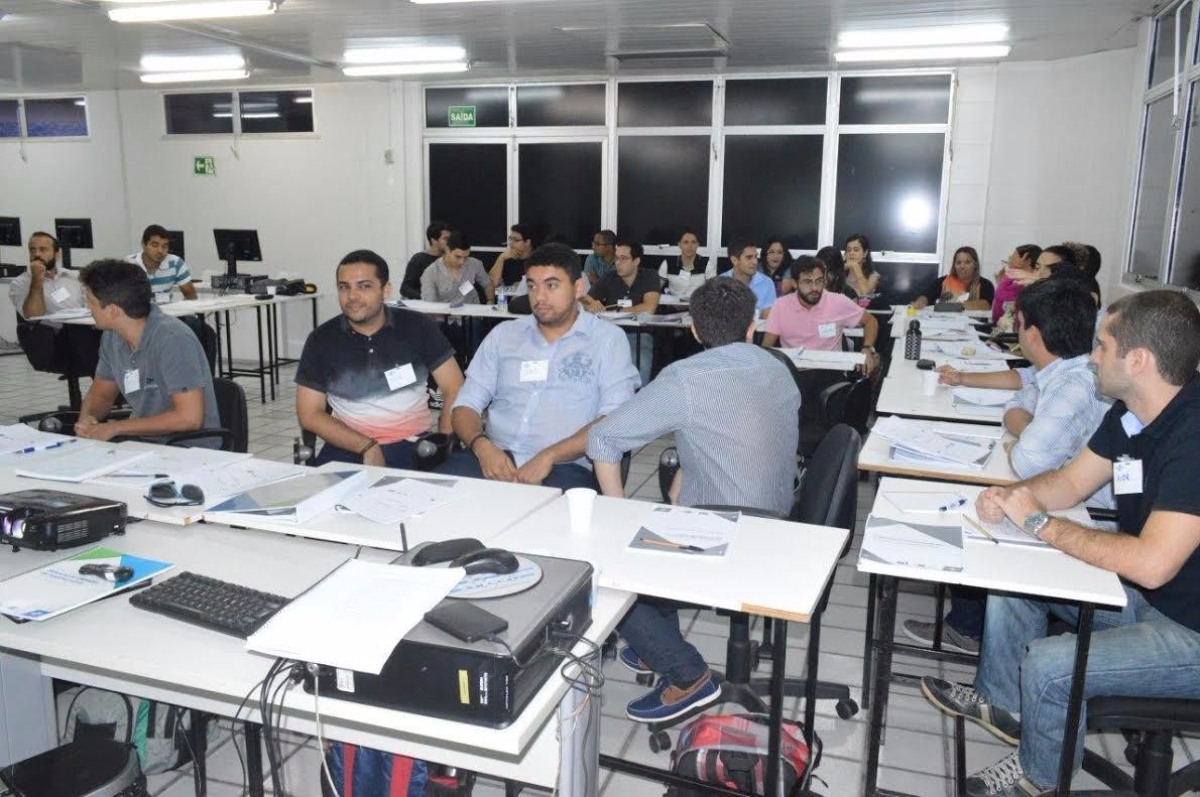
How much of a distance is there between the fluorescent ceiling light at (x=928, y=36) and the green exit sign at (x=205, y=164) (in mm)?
6667

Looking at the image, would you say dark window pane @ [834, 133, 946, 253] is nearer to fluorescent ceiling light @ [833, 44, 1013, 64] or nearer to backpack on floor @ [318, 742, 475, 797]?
fluorescent ceiling light @ [833, 44, 1013, 64]

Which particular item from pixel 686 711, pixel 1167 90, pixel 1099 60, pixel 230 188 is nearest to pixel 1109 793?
pixel 686 711

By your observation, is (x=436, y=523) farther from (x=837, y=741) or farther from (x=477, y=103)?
(x=477, y=103)

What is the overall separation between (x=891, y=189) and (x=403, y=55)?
459 cm

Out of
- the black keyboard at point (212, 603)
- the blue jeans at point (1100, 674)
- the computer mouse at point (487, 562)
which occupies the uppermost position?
the computer mouse at point (487, 562)

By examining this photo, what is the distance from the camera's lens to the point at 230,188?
9992mm

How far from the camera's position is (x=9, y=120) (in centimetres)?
1071

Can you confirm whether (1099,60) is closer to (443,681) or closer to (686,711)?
(686,711)

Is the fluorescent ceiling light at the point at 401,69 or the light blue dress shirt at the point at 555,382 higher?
the fluorescent ceiling light at the point at 401,69

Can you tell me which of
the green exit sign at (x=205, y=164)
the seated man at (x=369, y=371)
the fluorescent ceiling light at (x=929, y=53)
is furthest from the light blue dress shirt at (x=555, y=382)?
the green exit sign at (x=205, y=164)

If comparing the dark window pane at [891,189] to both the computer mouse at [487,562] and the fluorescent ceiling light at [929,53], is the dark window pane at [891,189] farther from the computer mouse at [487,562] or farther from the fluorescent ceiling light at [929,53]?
the computer mouse at [487,562]

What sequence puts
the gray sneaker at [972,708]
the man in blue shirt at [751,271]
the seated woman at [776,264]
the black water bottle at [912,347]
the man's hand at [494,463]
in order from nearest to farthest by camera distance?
the gray sneaker at [972,708] → the man's hand at [494,463] → the black water bottle at [912,347] → the man in blue shirt at [751,271] → the seated woman at [776,264]

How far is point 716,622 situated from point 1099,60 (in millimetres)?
6722

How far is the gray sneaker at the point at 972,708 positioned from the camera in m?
2.42
